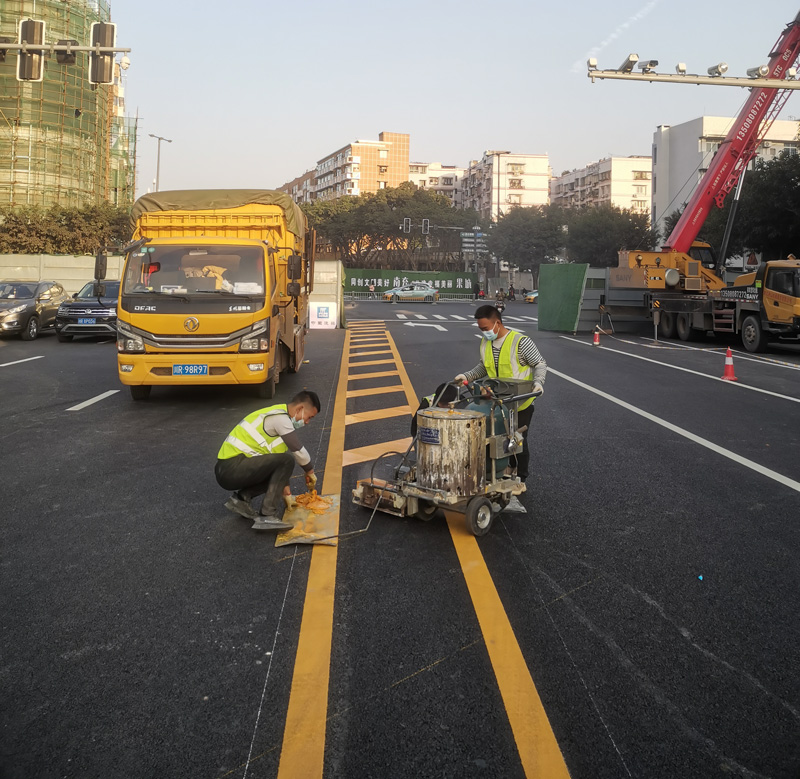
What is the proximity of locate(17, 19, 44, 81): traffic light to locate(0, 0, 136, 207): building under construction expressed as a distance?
29.1 m

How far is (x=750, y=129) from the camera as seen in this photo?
2422 centimetres

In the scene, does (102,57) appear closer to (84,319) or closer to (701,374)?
(84,319)

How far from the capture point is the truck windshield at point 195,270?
33.7 ft

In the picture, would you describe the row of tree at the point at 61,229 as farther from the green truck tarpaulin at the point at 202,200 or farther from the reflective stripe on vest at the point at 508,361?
the reflective stripe on vest at the point at 508,361

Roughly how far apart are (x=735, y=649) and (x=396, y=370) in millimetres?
11560

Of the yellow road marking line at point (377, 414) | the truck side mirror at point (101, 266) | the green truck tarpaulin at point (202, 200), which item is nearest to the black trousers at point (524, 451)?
the yellow road marking line at point (377, 414)

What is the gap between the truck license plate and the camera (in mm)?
9914

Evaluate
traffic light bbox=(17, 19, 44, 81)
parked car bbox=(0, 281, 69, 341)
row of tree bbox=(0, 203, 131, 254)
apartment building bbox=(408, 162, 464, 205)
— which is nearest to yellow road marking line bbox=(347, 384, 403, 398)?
traffic light bbox=(17, 19, 44, 81)

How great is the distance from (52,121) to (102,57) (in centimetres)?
3435

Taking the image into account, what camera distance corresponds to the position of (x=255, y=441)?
5336 mm

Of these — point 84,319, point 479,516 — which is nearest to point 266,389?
point 479,516

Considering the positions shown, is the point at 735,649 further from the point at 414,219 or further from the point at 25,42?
the point at 414,219

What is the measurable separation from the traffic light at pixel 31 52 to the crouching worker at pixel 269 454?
12.9 meters

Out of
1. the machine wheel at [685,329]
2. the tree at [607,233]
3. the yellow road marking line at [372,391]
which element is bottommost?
the yellow road marking line at [372,391]
